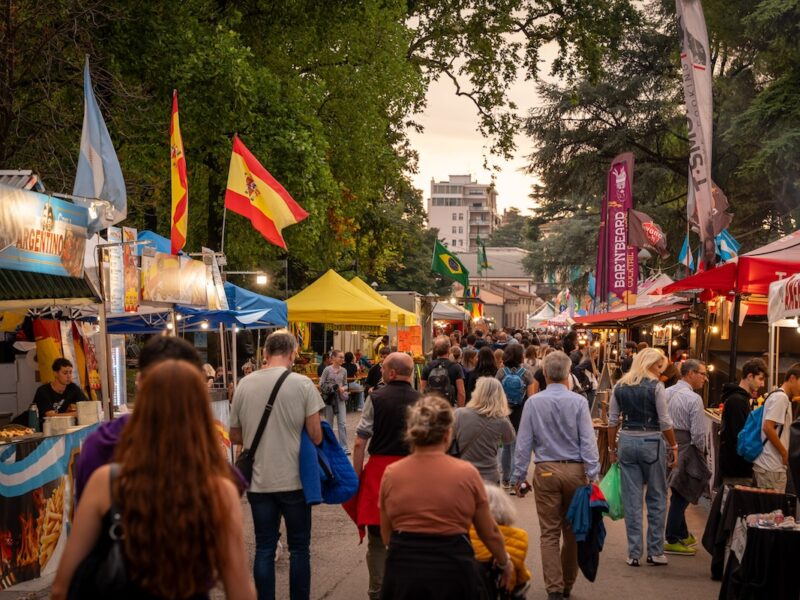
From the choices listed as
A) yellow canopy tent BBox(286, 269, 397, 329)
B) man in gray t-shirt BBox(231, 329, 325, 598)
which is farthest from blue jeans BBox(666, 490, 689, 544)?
yellow canopy tent BBox(286, 269, 397, 329)

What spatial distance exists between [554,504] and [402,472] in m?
3.36

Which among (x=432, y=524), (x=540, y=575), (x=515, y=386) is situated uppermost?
(x=432, y=524)

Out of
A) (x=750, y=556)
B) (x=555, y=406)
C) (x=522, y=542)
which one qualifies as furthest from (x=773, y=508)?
(x=522, y=542)

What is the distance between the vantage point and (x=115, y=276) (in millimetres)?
10039

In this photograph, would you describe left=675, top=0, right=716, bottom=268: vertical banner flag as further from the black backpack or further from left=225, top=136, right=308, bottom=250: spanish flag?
left=225, top=136, right=308, bottom=250: spanish flag

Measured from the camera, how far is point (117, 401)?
548 inches

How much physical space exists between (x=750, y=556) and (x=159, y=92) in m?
14.0

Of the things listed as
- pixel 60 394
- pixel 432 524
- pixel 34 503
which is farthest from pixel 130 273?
pixel 432 524

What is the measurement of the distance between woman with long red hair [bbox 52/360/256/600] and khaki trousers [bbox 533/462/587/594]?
4.82 meters

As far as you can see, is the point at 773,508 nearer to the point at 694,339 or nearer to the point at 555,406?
the point at 555,406

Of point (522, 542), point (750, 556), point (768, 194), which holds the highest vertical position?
point (768, 194)

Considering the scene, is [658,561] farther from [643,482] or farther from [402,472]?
[402,472]

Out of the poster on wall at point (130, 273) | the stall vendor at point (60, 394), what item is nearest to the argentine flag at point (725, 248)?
the poster on wall at point (130, 273)

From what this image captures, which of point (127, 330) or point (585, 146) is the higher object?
point (585, 146)
